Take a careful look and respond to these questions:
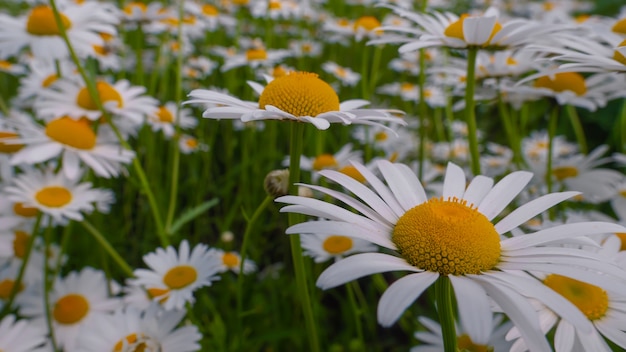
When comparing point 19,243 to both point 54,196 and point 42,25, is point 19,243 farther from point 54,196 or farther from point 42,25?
point 42,25

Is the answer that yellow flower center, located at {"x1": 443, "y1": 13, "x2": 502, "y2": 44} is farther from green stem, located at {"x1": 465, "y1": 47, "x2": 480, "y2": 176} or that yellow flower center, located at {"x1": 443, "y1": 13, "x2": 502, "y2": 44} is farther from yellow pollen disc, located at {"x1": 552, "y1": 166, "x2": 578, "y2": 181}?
yellow pollen disc, located at {"x1": 552, "y1": 166, "x2": 578, "y2": 181}

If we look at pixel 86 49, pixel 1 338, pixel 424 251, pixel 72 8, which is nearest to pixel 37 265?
pixel 1 338

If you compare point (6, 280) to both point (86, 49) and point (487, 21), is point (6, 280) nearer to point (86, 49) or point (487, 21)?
point (86, 49)

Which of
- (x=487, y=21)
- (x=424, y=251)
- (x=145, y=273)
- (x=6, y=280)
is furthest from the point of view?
(x=6, y=280)

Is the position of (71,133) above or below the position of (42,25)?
below

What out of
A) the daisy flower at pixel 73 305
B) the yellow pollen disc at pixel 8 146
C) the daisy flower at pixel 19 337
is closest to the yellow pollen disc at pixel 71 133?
the yellow pollen disc at pixel 8 146

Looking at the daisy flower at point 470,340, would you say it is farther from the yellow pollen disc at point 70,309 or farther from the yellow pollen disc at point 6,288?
the yellow pollen disc at point 6,288

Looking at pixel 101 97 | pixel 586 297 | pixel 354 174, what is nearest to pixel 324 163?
pixel 354 174
